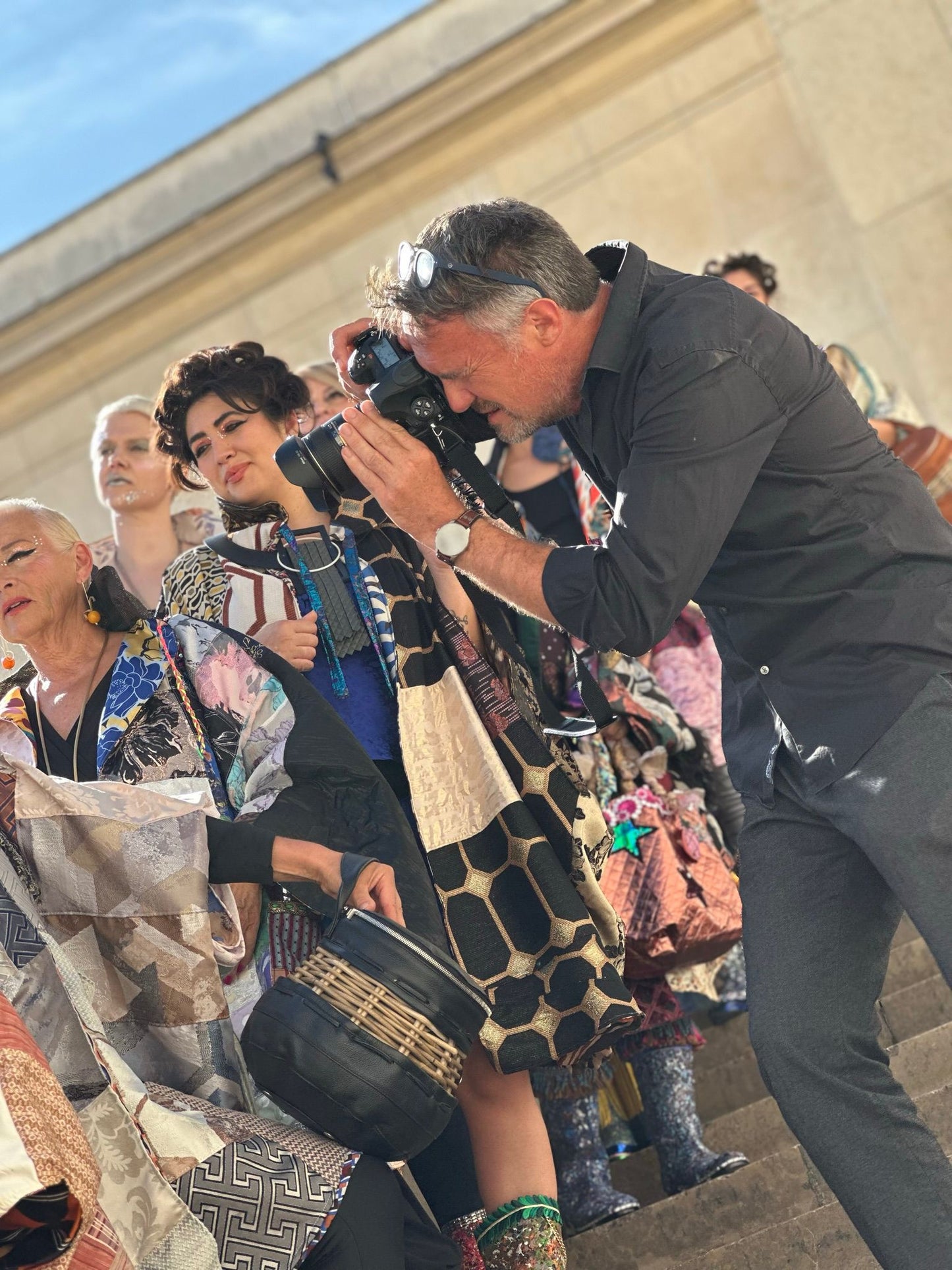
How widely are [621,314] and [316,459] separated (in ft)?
1.99

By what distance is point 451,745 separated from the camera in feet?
10.9

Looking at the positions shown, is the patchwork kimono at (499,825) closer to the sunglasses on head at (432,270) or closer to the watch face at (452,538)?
the watch face at (452,538)

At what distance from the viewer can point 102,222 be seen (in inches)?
369

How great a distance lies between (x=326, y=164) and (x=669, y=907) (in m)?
6.30

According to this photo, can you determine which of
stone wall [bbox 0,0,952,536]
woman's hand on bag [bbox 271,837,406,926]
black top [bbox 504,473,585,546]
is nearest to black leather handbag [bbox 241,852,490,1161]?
woman's hand on bag [bbox 271,837,406,926]

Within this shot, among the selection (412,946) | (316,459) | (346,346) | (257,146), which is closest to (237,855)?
(412,946)

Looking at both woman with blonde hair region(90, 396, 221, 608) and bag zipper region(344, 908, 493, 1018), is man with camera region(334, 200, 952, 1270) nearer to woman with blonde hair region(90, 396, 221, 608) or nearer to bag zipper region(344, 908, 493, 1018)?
bag zipper region(344, 908, 493, 1018)

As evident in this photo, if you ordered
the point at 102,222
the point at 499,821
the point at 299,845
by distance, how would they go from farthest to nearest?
the point at 102,222 < the point at 499,821 < the point at 299,845

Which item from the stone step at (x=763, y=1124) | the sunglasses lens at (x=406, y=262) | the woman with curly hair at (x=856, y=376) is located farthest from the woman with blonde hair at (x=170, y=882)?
the woman with curly hair at (x=856, y=376)

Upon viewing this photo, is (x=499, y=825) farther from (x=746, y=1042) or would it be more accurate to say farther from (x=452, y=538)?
(x=746, y=1042)

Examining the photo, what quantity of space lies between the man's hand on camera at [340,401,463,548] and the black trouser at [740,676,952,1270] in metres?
0.68

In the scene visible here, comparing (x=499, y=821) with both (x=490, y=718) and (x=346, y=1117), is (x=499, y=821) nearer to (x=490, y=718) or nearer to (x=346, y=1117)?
(x=490, y=718)

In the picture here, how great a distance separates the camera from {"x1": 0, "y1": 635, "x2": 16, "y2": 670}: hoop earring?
11.0 feet

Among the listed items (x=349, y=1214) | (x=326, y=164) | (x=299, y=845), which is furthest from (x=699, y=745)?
(x=326, y=164)
